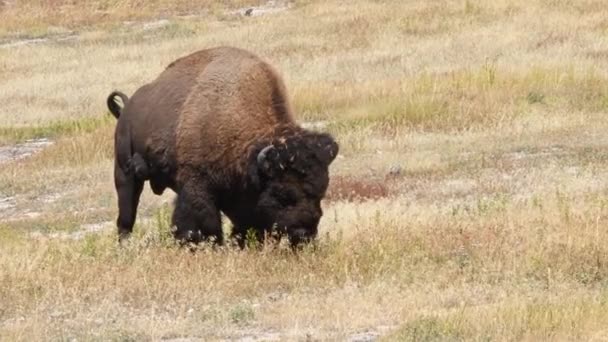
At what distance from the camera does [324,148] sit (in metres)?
11.4

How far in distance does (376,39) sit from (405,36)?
2.55ft

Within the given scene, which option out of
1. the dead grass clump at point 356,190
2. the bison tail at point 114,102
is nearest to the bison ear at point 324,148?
the bison tail at point 114,102

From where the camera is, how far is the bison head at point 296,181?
11.2 metres

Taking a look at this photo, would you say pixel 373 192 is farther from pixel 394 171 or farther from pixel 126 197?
pixel 126 197

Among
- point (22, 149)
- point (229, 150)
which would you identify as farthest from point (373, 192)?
point (22, 149)

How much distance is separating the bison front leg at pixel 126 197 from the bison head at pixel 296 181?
256cm

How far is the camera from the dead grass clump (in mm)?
16938

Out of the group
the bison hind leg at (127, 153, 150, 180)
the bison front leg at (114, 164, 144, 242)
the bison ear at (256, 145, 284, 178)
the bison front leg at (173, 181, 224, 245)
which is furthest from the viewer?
the bison front leg at (114, 164, 144, 242)

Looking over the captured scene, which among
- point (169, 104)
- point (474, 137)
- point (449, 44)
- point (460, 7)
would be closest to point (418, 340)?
point (169, 104)

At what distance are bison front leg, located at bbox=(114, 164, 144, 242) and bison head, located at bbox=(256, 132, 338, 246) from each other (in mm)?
2563

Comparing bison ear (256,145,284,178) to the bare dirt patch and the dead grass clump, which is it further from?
the bare dirt patch

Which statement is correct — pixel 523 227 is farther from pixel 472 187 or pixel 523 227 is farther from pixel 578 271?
pixel 472 187

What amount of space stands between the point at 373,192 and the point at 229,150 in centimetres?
516

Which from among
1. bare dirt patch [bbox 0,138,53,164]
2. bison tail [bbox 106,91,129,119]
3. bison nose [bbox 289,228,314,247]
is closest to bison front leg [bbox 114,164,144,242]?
bison tail [bbox 106,91,129,119]
